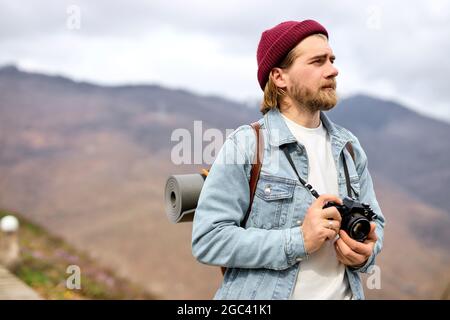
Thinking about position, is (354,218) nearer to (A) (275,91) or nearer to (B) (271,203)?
(B) (271,203)

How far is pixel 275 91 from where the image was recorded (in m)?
2.21

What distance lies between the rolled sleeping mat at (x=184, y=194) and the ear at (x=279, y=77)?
0.58 metres

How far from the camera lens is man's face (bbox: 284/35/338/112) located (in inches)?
81.6

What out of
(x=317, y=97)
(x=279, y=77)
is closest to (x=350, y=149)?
(x=317, y=97)

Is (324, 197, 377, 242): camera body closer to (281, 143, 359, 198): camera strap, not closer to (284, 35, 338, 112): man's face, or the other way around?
(281, 143, 359, 198): camera strap

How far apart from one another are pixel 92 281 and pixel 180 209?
5.23 metres

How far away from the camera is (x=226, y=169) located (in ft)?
6.51

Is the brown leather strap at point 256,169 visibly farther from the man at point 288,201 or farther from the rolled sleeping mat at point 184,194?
the rolled sleeping mat at point 184,194

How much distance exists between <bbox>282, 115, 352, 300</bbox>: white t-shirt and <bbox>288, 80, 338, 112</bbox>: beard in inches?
4.5

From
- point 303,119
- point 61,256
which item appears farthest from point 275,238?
point 61,256

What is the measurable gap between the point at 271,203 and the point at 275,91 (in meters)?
0.50

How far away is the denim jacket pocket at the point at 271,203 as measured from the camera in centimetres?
200

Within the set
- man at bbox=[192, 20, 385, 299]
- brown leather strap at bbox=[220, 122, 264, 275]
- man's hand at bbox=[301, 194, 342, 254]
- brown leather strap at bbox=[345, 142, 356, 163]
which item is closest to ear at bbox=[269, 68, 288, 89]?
man at bbox=[192, 20, 385, 299]
